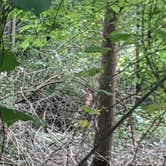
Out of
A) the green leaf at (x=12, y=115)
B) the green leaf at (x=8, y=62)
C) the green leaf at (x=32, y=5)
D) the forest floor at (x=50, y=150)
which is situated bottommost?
the forest floor at (x=50, y=150)

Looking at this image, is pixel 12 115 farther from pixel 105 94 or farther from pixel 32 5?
pixel 105 94

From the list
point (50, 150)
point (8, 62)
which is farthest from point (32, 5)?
point (50, 150)

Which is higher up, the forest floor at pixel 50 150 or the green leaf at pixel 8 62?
the green leaf at pixel 8 62

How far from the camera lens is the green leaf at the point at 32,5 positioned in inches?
19.3

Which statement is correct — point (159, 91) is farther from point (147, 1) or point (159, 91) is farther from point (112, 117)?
point (112, 117)

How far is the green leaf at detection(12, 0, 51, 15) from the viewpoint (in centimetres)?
49

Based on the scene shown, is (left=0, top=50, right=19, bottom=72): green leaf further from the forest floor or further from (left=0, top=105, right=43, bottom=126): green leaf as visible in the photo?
the forest floor

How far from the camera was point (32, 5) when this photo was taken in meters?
0.50

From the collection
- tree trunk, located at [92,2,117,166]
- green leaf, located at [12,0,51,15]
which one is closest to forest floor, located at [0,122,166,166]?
tree trunk, located at [92,2,117,166]

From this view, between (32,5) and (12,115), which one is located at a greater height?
(32,5)

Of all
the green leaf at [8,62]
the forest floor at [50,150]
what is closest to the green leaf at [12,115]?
the green leaf at [8,62]

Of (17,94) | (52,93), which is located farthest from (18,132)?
(52,93)

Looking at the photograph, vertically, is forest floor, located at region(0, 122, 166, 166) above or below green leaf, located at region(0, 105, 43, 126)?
below

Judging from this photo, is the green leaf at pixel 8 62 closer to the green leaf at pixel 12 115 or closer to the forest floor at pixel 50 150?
the green leaf at pixel 12 115
